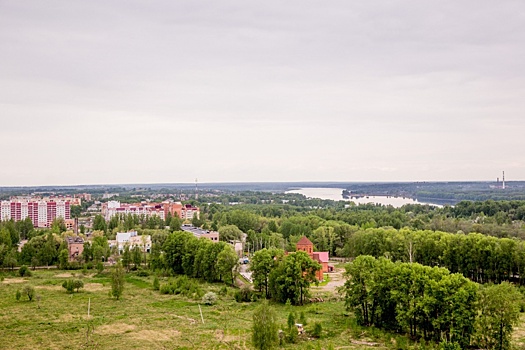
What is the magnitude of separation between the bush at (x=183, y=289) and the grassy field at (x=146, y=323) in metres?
0.77

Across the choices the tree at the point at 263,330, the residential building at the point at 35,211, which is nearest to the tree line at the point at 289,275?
the tree at the point at 263,330

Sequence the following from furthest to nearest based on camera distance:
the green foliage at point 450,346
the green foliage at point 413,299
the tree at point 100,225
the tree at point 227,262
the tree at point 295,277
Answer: the tree at point 100,225 → the tree at point 227,262 → the tree at point 295,277 → the green foliage at point 413,299 → the green foliage at point 450,346

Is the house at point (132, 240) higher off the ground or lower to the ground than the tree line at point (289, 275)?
lower

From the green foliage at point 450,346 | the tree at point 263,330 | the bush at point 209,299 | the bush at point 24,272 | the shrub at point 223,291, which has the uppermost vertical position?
the tree at point 263,330

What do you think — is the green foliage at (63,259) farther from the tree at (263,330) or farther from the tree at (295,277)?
the tree at (263,330)

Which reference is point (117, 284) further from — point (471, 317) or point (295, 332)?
point (471, 317)

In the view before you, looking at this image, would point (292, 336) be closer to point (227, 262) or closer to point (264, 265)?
point (264, 265)

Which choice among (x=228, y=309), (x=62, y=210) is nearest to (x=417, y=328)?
(x=228, y=309)

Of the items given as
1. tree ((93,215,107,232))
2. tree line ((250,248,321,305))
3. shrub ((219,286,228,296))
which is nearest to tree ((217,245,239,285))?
shrub ((219,286,228,296))

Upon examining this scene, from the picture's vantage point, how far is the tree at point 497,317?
21.6 metres

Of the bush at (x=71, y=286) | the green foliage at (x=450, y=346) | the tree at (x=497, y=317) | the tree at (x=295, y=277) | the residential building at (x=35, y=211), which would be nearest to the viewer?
the green foliage at (x=450, y=346)

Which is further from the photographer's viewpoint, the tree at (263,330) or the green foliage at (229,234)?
the green foliage at (229,234)

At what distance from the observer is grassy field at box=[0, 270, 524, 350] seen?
24.0m

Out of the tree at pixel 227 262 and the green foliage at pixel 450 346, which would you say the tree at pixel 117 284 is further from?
the green foliage at pixel 450 346
